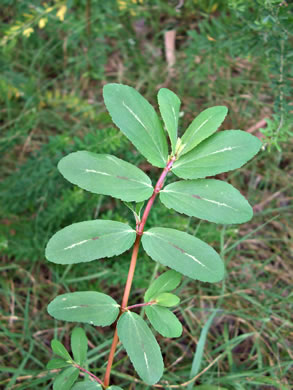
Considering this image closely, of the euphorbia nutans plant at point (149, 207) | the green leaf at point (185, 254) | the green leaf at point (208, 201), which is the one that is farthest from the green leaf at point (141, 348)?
the green leaf at point (208, 201)

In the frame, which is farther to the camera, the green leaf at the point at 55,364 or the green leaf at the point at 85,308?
the green leaf at the point at 55,364

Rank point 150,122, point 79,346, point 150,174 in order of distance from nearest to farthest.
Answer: point 150,122 < point 79,346 < point 150,174

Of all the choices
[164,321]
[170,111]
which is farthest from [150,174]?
[164,321]

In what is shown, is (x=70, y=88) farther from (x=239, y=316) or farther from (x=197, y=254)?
(x=197, y=254)

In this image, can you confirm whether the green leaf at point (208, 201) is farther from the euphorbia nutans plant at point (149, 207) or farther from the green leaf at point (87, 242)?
the green leaf at point (87, 242)

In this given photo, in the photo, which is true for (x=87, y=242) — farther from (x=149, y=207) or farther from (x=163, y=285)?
(x=163, y=285)

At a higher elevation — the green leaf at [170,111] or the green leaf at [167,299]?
the green leaf at [170,111]

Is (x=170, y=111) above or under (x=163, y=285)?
above
